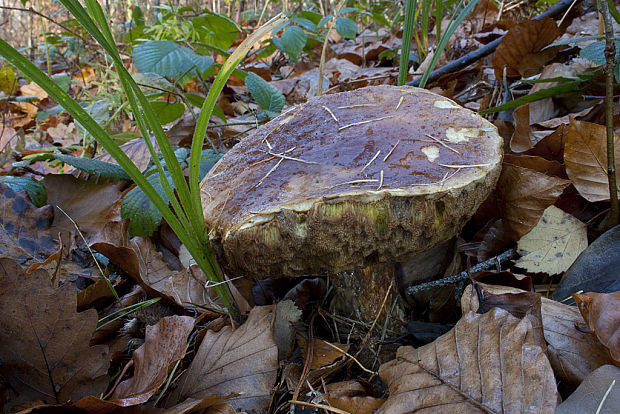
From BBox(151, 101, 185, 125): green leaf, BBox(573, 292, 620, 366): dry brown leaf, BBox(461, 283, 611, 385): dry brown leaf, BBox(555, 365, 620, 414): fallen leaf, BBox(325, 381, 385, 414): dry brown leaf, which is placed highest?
BBox(151, 101, 185, 125): green leaf

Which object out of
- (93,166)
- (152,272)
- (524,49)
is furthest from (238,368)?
(524,49)

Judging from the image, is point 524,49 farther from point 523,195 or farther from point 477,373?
point 477,373

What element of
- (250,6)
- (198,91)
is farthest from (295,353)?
(250,6)

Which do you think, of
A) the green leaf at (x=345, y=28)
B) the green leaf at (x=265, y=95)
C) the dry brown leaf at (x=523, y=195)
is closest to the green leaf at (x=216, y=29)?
the green leaf at (x=345, y=28)

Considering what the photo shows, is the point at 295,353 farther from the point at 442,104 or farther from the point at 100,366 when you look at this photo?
the point at 442,104

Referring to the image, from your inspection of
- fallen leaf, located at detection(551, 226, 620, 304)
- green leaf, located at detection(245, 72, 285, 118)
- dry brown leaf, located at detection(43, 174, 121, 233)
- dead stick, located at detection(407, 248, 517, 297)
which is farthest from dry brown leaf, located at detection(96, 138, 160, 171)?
fallen leaf, located at detection(551, 226, 620, 304)

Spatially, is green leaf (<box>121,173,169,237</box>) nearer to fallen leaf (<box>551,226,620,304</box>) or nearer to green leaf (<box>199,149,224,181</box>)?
green leaf (<box>199,149,224,181</box>)

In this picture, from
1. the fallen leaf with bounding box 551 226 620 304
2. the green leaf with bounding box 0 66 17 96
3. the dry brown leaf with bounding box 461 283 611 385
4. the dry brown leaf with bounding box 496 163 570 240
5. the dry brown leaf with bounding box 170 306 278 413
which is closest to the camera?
the dry brown leaf with bounding box 461 283 611 385
